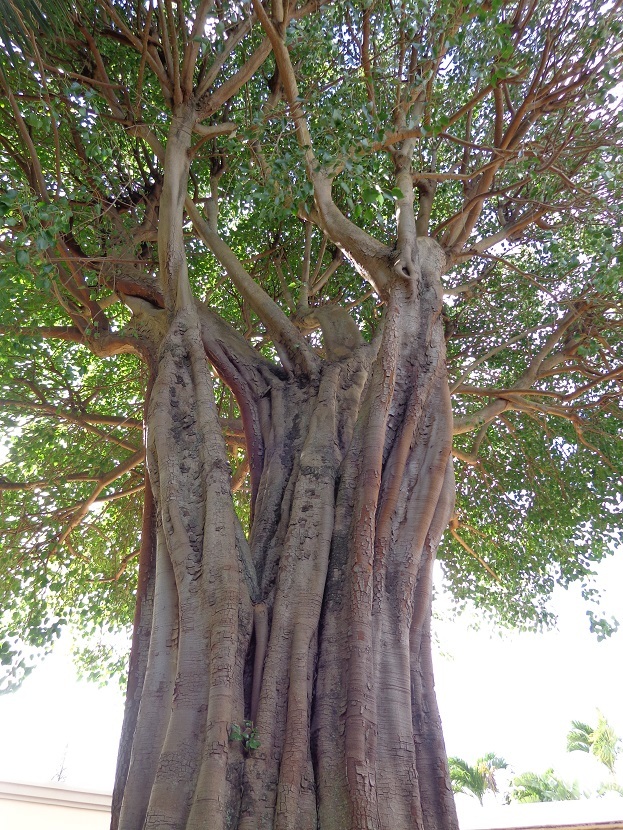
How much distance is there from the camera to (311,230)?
841 centimetres

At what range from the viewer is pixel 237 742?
10.6 feet

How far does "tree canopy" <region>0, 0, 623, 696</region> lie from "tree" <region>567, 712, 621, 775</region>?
18481 millimetres

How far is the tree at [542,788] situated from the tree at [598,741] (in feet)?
4.29

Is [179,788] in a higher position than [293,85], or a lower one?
lower

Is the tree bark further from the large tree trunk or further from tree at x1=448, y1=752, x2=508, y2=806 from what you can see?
tree at x1=448, y1=752, x2=508, y2=806

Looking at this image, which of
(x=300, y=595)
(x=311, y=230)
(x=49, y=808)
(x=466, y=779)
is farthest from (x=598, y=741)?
(x=300, y=595)

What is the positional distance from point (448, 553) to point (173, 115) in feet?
21.6

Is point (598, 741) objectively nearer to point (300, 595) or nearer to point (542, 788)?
point (542, 788)

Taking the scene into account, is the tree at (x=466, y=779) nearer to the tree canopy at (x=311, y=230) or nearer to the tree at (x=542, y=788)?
the tree at (x=542, y=788)

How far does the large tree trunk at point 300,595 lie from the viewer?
3.13m

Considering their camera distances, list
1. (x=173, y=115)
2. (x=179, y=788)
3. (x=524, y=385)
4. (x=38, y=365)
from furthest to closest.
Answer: (x=38, y=365)
(x=524, y=385)
(x=173, y=115)
(x=179, y=788)

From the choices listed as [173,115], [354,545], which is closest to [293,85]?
[173,115]

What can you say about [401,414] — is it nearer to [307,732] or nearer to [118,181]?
[307,732]

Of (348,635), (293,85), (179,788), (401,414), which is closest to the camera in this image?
(179,788)
